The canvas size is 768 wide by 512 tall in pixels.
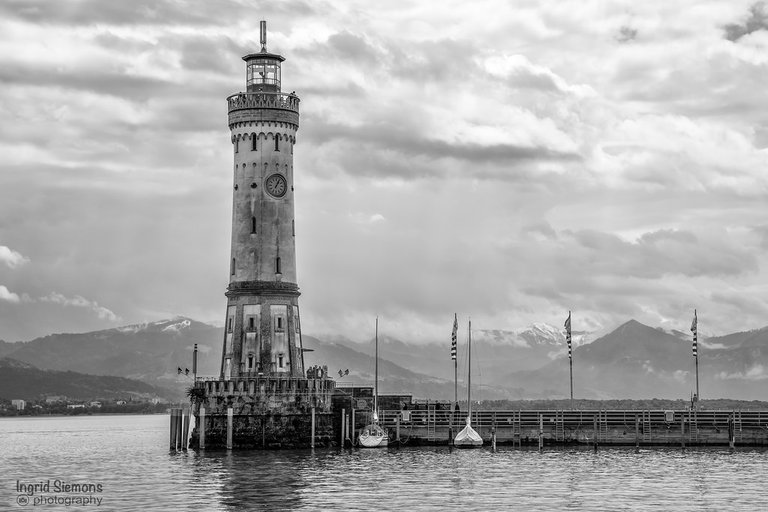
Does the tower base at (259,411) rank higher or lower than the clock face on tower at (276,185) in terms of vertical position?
lower

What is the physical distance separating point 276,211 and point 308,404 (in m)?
16.2

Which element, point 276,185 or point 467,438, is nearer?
point 467,438

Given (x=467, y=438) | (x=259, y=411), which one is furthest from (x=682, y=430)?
(x=259, y=411)

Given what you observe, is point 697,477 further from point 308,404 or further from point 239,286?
point 239,286

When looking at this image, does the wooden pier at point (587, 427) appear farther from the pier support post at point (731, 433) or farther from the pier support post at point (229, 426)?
the pier support post at point (229, 426)

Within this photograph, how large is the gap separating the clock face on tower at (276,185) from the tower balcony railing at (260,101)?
5962 mm

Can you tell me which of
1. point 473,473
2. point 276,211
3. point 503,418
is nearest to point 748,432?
point 503,418

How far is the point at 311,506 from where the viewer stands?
71125 mm

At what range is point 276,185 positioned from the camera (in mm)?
105500

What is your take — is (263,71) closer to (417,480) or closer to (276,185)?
(276,185)

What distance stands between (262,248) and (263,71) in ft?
51.1

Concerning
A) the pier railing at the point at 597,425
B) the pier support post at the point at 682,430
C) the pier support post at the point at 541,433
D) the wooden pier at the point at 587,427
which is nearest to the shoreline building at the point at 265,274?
the wooden pier at the point at 587,427

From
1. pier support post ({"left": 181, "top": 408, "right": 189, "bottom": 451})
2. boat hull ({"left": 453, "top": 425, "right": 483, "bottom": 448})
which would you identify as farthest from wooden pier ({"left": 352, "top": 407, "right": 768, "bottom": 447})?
pier support post ({"left": 181, "top": 408, "right": 189, "bottom": 451})

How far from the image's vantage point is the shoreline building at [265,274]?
100500mm
